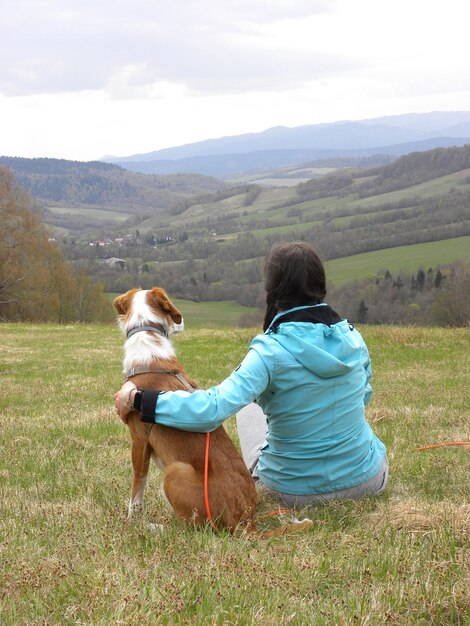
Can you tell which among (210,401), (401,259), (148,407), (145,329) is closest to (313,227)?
(401,259)

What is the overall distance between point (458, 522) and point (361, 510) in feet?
2.76

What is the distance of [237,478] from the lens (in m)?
4.14

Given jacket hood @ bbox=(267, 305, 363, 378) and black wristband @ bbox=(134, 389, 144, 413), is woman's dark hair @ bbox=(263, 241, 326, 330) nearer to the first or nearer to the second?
jacket hood @ bbox=(267, 305, 363, 378)

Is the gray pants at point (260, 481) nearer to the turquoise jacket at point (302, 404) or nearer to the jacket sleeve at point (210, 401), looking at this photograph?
the turquoise jacket at point (302, 404)

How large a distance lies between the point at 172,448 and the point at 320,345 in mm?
1145

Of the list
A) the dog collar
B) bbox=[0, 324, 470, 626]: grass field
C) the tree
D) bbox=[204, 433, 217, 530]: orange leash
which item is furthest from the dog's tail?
the tree

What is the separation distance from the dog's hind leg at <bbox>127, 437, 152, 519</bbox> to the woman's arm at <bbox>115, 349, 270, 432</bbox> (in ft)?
1.61

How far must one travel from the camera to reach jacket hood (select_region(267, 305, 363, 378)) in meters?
4.14

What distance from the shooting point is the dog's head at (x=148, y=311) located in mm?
4773

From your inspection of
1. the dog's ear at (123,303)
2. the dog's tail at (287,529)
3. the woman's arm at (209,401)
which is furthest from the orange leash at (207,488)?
the dog's ear at (123,303)

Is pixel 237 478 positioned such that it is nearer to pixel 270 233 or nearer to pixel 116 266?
pixel 116 266

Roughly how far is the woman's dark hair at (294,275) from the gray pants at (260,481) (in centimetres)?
146

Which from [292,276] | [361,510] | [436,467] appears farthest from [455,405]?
[292,276]

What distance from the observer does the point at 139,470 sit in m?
4.61
